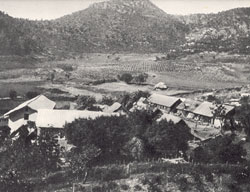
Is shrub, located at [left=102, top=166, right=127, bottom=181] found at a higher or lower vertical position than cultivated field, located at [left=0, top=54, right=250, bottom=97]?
lower

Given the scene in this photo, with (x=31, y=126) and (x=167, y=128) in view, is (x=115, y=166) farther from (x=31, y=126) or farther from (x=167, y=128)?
(x=31, y=126)

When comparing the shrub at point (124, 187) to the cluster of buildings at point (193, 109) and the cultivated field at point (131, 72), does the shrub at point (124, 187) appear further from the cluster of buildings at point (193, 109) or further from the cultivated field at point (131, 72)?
the cultivated field at point (131, 72)

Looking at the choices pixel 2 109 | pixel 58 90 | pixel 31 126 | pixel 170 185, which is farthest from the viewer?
pixel 58 90

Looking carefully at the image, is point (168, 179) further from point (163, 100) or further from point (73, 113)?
point (163, 100)

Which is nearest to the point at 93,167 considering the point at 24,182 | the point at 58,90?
the point at 24,182

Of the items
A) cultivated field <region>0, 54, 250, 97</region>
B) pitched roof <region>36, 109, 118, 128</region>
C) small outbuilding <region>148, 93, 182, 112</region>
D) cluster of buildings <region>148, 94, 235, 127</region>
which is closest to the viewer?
pitched roof <region>36, 109, 118, 128</region>

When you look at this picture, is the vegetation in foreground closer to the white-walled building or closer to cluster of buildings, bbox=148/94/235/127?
the white-walled building

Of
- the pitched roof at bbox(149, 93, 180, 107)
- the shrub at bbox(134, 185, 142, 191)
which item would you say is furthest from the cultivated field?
the shrub at bbox(134, 185, 142, 191)

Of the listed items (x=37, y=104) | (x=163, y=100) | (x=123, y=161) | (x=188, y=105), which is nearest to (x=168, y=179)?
(x=123, y=161)

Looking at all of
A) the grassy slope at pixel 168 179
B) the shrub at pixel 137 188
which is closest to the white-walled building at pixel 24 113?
the grassy slope at pixel 168 179
